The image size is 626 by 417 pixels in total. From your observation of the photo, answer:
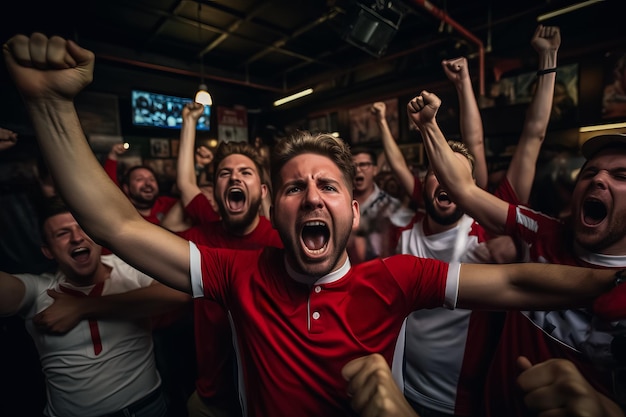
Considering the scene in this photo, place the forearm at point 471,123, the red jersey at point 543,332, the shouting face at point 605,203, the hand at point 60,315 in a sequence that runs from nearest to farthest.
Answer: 1. the red jersey at point 543,332
2. the shouting face at point 605,203
3. the hand at point 60,315
4. the forearm at point 471,123

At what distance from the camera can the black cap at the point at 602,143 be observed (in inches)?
56.9

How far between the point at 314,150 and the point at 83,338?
166cm

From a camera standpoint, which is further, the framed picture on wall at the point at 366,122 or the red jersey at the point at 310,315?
the framed picture on wall at the point at 366,122

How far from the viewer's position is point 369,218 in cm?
320

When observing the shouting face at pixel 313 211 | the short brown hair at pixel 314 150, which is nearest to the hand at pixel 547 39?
the short brown hair at pixel 314 150

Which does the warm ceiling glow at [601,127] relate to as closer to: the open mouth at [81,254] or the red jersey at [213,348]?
the red jersey at [213,348]

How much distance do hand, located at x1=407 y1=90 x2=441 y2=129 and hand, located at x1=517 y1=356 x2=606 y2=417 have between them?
1227 millimetres

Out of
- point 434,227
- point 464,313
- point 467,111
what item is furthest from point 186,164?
point 464,313

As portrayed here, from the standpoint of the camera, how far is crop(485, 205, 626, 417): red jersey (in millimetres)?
1308

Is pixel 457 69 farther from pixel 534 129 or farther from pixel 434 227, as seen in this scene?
pixel 434 227

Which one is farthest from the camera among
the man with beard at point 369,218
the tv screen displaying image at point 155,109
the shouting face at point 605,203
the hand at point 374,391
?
the tv screen displaying image at point 155,109

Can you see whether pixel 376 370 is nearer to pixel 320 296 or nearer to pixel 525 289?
pixel 320 296

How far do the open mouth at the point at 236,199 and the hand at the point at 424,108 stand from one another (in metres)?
1.32

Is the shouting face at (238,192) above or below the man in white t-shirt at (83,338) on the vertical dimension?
above
